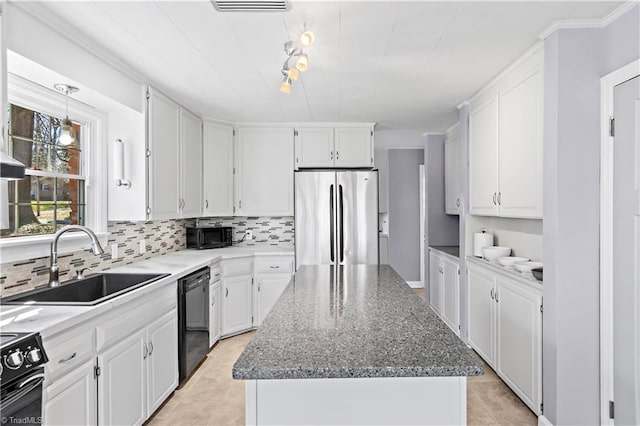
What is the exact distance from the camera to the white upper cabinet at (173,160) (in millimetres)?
3041

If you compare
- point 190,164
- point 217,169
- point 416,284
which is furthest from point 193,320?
point 416,284

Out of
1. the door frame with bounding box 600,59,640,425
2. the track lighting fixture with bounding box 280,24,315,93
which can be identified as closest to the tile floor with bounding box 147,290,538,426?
the door frame with bounding box 600,59,640,425

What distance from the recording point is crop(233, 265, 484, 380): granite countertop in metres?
1.11

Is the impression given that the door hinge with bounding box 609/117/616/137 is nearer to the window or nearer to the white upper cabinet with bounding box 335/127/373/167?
the white upper cabinet with bounding box 335/127/373/167

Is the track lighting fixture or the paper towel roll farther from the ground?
the track lighting fixture

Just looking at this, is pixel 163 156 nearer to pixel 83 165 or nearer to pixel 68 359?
pixel 83 165

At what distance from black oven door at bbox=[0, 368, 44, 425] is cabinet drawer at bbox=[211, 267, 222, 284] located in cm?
218

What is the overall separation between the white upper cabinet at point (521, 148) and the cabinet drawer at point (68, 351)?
2547mm

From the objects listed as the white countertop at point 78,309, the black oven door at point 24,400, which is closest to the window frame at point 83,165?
the white countertop at point 78,309

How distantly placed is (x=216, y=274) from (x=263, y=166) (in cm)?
140

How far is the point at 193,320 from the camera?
3.07 metres

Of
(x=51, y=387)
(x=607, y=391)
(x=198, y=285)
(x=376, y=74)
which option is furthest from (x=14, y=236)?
(x=607, y=391)

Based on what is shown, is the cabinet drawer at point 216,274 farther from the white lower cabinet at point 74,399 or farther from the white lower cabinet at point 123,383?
the white lower cabinet at point 74,399
